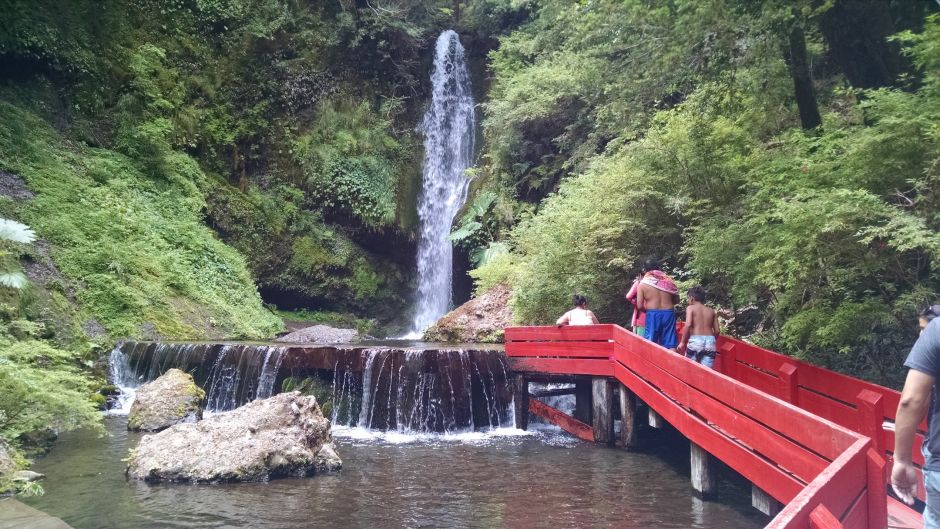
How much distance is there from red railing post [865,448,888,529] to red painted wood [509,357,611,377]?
656 centimetres

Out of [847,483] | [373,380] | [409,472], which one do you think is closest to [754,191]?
[409,472]

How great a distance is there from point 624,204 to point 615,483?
6.50 m

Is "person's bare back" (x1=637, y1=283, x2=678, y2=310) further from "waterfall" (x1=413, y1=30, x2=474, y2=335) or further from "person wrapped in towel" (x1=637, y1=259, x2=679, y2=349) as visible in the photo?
"waterfall" (x1=413, y1=30, x2=474, y2=335)

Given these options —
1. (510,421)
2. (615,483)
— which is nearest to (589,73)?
(510,421)

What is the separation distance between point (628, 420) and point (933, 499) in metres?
7.17

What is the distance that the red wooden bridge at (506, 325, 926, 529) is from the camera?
3793 mm

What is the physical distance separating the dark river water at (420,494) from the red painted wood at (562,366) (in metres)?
1.38

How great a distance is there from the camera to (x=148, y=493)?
288 inches

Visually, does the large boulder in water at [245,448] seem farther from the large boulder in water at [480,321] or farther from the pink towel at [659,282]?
the large boulder in water at [480,321]

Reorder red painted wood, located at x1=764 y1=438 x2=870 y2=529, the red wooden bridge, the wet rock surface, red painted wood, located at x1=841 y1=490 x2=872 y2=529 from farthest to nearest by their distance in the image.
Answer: the wet rock surface, the red wooden bridge, red painted wood, located at x1=841 y1=490 x2=872 y2=529, red painted wood, located at x1=764 y1=438 x2=870 y2=529

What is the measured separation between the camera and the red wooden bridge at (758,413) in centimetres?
379

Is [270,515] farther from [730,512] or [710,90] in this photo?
[710,90]

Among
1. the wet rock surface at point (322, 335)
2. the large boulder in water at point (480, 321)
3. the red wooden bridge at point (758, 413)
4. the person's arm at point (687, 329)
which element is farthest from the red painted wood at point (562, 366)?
the wet rock surface at point (322, 335)

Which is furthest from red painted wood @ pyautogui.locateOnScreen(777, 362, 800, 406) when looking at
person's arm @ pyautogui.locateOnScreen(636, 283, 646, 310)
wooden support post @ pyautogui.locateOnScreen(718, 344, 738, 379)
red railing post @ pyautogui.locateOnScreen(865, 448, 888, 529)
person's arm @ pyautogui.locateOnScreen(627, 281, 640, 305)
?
red railing post @ pyautogui.locateOnScreen(865, 448, 888, 529)
